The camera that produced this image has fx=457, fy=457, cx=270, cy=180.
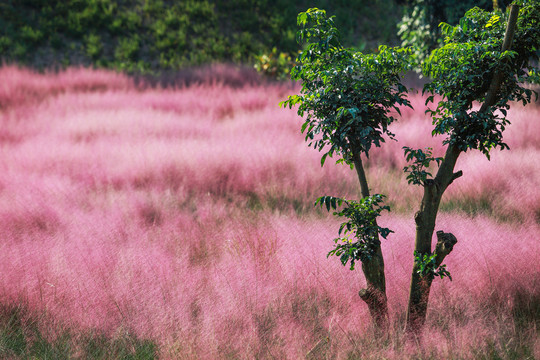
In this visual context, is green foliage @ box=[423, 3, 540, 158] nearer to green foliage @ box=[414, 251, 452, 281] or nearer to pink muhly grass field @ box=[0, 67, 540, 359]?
green foliage @ box=[414, 251, 452, 281]

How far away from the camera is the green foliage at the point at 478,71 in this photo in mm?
2002

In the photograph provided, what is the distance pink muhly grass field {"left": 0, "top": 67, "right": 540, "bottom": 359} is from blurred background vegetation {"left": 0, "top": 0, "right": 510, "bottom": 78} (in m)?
6.31

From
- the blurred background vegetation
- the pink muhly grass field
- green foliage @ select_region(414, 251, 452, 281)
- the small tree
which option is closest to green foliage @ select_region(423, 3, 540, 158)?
the small tree

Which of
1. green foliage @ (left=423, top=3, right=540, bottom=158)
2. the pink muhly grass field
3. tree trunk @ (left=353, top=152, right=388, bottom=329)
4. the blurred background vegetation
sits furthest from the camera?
the blurred background vegetation

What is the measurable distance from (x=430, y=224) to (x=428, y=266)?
0.19m

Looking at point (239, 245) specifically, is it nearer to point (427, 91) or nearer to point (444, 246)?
point (444, 246)

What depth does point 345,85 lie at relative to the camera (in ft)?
6.70

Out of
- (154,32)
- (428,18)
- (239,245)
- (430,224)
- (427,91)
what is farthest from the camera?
(154,32)

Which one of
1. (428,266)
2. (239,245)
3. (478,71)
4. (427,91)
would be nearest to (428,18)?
(239,245)

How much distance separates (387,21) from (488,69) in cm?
1381

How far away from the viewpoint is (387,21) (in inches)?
580

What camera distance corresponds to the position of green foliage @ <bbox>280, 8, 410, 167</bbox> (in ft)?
6.61

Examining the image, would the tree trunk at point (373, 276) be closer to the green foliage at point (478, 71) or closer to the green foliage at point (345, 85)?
the green foliage at point (345, 85)


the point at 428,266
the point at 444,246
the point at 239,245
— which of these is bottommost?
the point at 239,245
